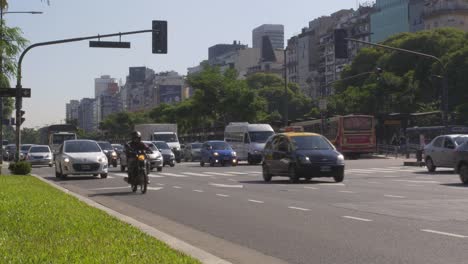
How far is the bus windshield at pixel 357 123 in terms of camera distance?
5566 cm

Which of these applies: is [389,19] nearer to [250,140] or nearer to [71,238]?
[250,140]

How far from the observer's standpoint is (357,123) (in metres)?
55.8

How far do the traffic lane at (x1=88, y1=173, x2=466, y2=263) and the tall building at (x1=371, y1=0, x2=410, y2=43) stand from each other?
11714cm

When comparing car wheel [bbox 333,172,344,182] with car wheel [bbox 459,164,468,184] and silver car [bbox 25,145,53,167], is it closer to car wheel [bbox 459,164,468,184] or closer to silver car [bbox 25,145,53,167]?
car wheel [bbox 459,164,468,184]

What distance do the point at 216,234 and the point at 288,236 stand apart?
1224 millimetres

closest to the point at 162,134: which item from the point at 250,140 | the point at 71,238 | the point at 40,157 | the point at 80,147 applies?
the point at 40,157

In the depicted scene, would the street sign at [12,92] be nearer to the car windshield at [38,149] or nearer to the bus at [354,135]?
the car windshield at [38,149]

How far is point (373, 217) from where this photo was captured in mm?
13773

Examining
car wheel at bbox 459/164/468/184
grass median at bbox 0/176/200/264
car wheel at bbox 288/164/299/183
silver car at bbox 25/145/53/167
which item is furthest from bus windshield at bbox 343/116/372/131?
grass median at bbox 0/176/200/264

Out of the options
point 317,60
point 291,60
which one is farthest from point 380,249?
point 291,60

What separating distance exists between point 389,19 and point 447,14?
506 inches

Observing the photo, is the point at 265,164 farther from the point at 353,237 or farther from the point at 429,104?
the point at 429,104

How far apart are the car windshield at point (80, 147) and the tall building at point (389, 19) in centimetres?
10439

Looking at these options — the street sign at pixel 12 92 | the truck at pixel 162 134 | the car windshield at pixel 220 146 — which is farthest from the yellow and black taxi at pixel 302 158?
the truck at pixel 162 134
